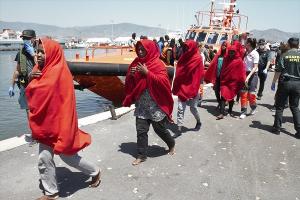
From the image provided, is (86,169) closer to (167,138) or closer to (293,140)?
(167,138)

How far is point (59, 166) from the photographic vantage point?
5.01 meters

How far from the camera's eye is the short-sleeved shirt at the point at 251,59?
8438mm

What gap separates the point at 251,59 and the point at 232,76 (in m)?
0.77

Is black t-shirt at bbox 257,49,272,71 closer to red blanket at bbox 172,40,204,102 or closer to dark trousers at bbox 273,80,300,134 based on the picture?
dark trousers at bbox 273,80,300,134

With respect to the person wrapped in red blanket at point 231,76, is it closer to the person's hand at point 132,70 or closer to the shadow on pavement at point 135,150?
the shadow on pavement at point 135,150

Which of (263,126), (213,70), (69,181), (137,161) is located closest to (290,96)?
(263,126)

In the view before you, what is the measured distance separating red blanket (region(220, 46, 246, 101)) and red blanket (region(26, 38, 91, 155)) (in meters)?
5.13

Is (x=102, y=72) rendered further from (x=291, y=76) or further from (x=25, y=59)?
(x=291, y=76)

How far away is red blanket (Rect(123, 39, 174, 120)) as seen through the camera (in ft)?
16.1

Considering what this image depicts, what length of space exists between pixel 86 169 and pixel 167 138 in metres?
1.66

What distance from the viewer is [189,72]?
6.68 metres

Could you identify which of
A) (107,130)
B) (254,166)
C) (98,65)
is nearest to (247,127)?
(254,166)

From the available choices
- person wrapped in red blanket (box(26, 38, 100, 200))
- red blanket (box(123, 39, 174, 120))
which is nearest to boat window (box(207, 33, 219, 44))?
red blanket (box(123, 39, 174, 120))

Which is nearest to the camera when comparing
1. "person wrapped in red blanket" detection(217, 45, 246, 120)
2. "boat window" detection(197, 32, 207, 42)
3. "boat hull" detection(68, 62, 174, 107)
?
"person wrapped in red blanket" detection(217, 45, 246, 120)
